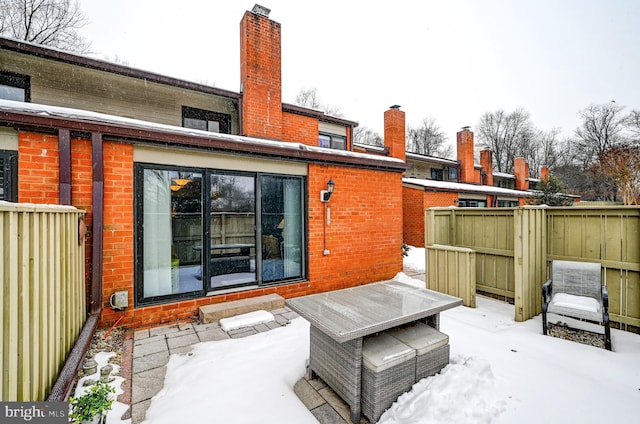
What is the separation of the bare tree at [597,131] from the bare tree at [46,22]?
1580 inches

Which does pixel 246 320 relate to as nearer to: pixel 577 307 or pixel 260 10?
pixel 577 307

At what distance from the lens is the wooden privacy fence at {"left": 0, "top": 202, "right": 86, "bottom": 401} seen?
1570 millimetres

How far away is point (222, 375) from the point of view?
278 centimetres

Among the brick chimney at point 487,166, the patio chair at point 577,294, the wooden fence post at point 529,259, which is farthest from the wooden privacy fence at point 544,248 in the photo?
the brick chimney at point 487,166

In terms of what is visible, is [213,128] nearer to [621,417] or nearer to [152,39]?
[621,417]

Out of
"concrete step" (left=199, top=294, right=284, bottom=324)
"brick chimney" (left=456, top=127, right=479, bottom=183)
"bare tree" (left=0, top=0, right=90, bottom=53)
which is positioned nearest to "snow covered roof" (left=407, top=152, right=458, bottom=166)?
"brick chimney" (left=456, top=127, right=479, bottom=183)

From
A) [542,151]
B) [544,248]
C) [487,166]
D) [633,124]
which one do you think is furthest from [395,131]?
[542,151]

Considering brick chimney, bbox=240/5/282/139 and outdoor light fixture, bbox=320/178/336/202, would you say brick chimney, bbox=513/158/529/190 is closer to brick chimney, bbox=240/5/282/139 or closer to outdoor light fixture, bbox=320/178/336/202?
brick chimney, bbox=240/5/282/139

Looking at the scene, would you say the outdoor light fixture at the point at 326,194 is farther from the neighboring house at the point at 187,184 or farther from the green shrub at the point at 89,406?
the green shrub at the point at 89,406

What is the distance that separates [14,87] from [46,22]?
11865 mm

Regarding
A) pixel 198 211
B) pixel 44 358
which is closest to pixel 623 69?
pixel 198 211

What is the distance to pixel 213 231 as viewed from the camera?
14.9 feet

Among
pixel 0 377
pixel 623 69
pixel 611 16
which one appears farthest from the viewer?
pixel 623 69

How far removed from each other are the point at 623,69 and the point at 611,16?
16493mm
